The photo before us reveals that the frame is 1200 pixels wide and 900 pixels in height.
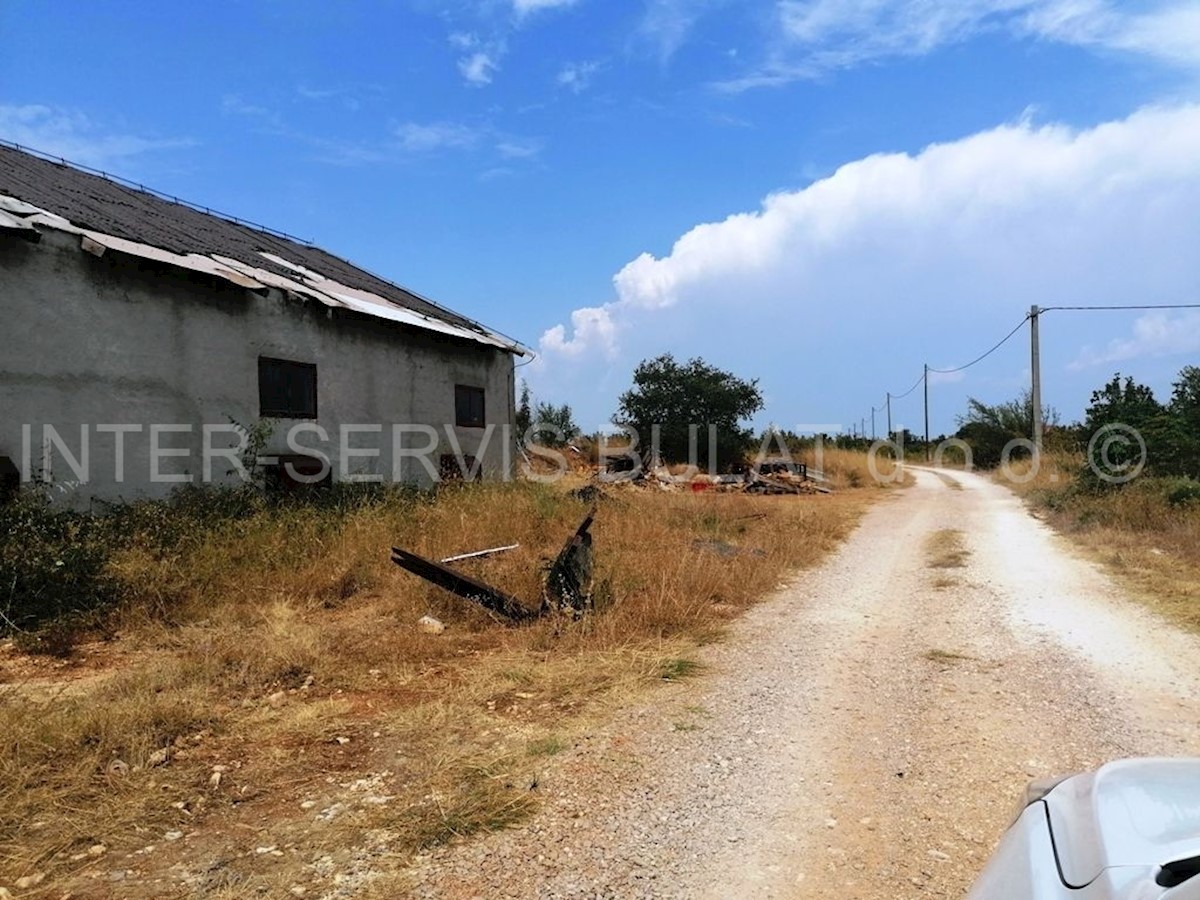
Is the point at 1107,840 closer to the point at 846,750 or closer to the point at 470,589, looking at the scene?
the point at 846,750

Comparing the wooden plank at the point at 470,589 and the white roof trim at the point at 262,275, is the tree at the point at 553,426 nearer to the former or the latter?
the white roof trim at the point at 262,275

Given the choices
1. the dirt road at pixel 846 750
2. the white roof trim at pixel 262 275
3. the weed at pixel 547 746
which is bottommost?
the dirt road at pixel 846 750

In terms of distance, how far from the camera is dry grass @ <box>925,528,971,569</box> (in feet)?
30.7

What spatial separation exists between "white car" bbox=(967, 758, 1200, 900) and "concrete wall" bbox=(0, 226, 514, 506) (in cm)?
986

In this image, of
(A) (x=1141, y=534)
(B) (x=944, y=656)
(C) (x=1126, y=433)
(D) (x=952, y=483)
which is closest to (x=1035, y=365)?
(D) (x=952, y=483)

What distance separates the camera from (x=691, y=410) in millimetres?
27203

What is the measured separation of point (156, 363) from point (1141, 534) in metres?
13.6

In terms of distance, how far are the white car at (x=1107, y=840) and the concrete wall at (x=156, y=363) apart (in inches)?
388

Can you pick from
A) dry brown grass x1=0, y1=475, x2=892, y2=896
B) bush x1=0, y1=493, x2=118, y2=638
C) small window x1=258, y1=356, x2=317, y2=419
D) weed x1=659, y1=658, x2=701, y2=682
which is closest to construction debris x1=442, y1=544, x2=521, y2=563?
dry brown grass x1=0, y1=475, x2=892, y2=896

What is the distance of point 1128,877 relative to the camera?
1.31m

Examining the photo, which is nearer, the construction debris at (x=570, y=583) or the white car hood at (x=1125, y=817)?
the white car hood at (x=1125, y=817)

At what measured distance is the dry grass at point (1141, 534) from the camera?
7.19 meters

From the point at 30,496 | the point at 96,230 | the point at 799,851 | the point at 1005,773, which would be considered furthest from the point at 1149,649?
the point at 96,230

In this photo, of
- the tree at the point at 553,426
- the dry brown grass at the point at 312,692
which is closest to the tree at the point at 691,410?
Result: the tree at the point at 553,426
